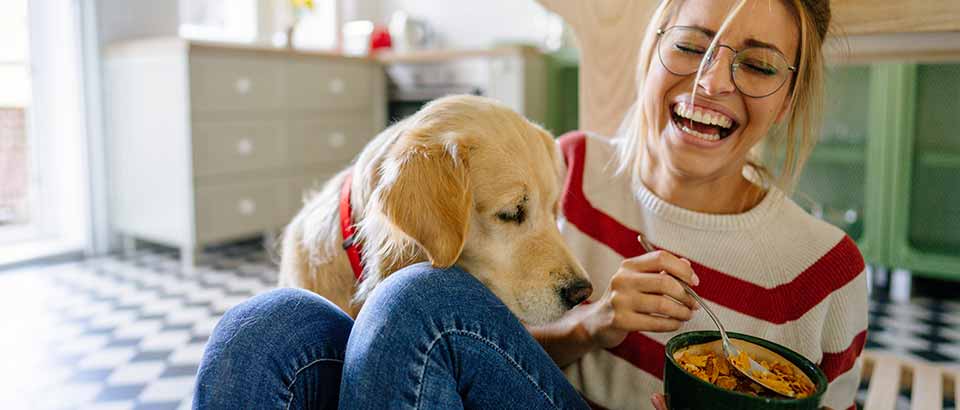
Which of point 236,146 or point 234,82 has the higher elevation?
point 234,82

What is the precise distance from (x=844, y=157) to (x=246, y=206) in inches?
115

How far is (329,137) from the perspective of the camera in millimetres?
4070

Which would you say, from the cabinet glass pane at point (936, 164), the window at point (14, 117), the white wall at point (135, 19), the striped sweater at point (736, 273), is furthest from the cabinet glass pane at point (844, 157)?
the window at point (14, 117)

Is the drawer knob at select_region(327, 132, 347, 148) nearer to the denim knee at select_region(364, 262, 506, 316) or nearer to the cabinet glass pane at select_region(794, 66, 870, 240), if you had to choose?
the cabinet glass pane at select_region(794, 66, 870, 240)

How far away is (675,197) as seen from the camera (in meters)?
1.21

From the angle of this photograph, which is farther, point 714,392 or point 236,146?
point 236,146

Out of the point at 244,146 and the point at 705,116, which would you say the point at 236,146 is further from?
the point at 705,116

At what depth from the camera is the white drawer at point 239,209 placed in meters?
3.39

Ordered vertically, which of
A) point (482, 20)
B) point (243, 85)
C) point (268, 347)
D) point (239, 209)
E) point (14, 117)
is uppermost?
point (482, 20)

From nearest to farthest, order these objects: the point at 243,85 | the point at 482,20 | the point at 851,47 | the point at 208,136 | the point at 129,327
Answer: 1. the point at 851,47
2. the point at 129,327
3. the point at 208,136
4. the point at 243,85
5. the point at 482,20

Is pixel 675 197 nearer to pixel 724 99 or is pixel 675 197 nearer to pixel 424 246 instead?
pixel 724 99

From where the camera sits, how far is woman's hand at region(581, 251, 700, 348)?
887 millimetres

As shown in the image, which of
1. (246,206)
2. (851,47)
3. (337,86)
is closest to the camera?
(851,47)

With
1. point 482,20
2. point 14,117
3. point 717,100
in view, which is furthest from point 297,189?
point 717,100
